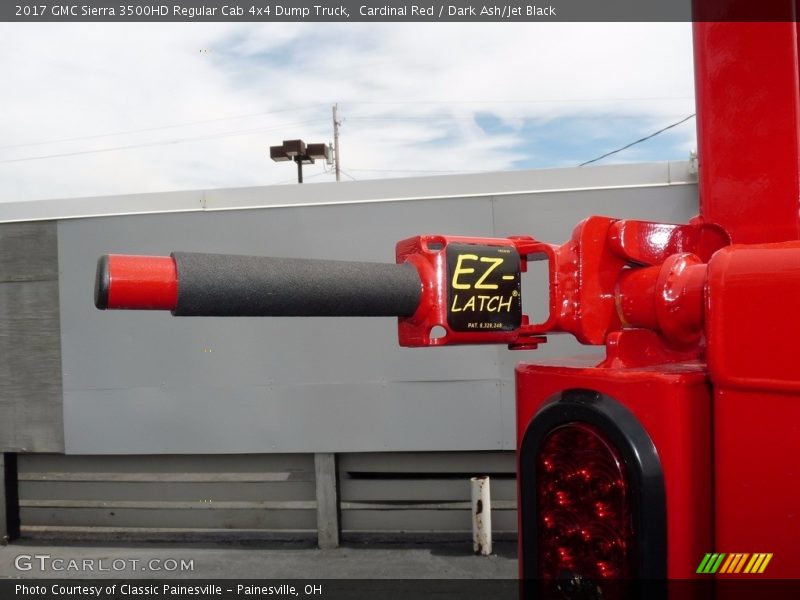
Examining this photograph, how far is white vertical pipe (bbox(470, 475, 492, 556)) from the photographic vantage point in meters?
5.11

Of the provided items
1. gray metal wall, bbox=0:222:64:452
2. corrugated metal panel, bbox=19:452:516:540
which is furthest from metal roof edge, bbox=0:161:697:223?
corrugated metal panel, bbox=19:452:516:540

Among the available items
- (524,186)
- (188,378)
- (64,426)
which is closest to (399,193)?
(524,186)

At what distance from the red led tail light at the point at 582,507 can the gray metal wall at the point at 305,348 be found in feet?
13.1

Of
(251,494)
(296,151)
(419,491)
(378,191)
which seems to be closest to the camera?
(378,191)

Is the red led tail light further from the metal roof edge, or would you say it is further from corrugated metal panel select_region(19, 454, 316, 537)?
corrugated metal panel select_region(19, 454, 316, 537)

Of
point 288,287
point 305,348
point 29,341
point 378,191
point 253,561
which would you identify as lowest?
point 253,561

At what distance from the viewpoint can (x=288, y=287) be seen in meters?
1.07

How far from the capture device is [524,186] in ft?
17.0

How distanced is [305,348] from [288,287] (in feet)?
14.2

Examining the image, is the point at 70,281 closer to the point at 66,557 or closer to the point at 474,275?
the point at 66,557

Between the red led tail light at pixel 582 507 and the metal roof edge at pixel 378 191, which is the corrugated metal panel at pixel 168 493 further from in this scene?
the red led tail light at pixel 582 507

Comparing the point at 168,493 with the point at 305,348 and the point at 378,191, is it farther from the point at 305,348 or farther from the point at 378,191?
the point at 378,191

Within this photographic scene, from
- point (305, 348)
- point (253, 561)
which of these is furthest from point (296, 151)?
point (253, 561)

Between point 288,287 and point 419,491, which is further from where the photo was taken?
point 419,491
